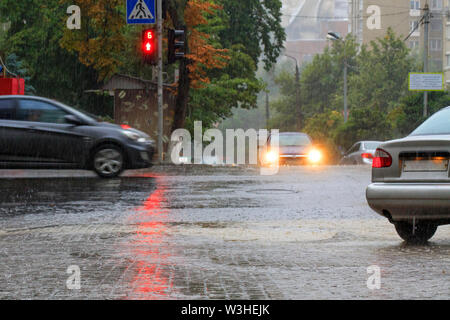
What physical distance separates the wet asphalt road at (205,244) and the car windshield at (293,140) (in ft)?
36.9

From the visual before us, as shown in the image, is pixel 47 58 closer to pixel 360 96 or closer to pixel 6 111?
pixel 6 111

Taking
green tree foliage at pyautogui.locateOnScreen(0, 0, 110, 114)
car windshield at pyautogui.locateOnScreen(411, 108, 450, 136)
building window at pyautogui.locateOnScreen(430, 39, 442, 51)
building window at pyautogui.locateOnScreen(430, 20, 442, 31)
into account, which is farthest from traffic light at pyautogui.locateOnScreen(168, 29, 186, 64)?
building window at pyautogui.locateOnScreen(430, 20, 442, 31)

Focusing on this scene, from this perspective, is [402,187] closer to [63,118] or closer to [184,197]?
[184,197]

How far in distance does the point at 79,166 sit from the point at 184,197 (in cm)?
335

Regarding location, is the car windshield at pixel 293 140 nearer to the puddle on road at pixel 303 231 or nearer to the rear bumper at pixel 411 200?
the puddle on road at pixel 303 231

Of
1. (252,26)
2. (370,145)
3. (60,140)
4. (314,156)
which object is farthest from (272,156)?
(252,26)

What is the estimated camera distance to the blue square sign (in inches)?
958

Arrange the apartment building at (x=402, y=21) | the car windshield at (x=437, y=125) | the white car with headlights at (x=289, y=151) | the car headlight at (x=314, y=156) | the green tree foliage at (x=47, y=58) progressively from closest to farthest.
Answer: the car windshield at (x=437, y=125), the white car with headlights at (x=289, y=151), the car headlight at (x=314, y=156), the green tree foliage at (x=47, y=58), the apartment building at (x=402, y=21)

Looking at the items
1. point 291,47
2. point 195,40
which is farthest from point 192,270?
point 291,47

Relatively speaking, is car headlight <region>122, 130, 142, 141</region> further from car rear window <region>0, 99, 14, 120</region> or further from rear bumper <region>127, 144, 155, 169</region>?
car rear window <region>0, 99, 14, 120</region>

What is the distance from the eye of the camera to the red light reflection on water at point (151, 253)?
6.38 m

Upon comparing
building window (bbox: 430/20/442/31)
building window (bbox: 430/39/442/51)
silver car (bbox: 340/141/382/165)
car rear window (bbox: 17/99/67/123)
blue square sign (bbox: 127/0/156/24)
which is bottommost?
silver car (bbox: 340/141/382/165)

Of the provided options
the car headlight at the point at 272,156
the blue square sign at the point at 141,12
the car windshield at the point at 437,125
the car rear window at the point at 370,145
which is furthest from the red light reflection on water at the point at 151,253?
the car rear window at the point at 370,145

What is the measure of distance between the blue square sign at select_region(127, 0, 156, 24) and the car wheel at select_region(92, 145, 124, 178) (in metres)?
8.88
